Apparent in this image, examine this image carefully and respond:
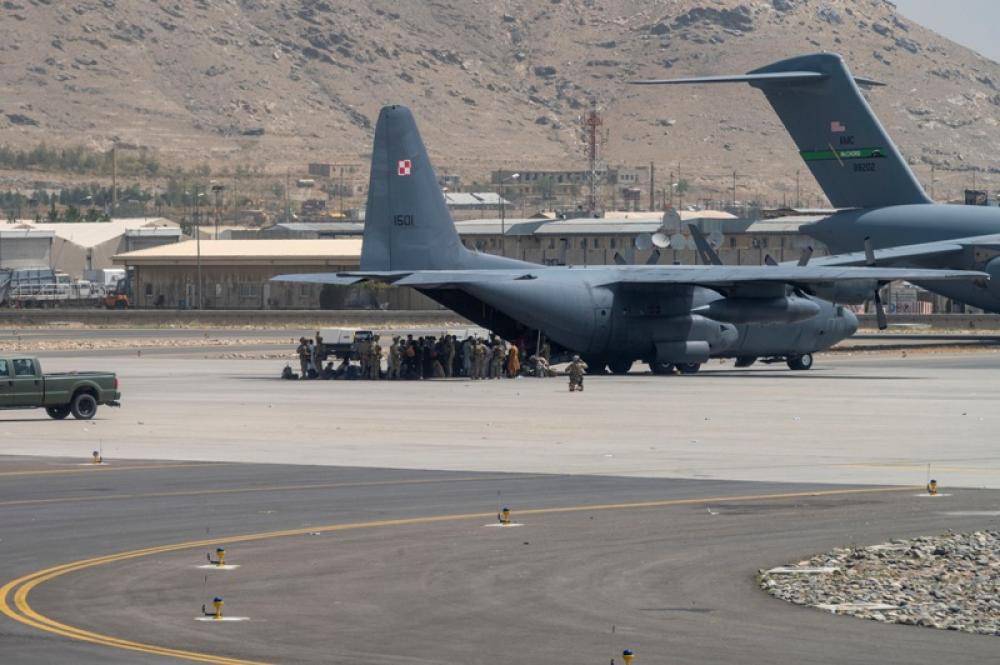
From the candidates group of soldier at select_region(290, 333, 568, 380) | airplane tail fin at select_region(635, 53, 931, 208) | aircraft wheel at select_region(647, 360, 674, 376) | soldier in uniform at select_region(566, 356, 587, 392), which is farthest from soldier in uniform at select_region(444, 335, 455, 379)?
airplane tail fin at select_region(635, 53, 931, 208)

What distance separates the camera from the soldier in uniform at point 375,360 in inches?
2183

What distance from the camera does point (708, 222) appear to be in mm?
117750

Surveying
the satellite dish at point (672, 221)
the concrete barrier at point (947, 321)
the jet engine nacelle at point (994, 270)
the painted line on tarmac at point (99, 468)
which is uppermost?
the satellite dish at point (672, 221)

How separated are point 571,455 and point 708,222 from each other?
285 ft

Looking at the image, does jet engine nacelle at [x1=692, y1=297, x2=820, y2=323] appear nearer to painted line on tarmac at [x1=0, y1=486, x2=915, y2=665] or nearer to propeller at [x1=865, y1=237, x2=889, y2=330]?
propeller at [x1=865, y1=237, x2=889, y2=330]

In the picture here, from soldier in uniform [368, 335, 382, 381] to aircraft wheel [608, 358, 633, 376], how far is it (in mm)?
7788

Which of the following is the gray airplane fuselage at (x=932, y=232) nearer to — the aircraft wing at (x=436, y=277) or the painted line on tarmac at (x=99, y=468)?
the aircraft wing at (x=436, y=277)

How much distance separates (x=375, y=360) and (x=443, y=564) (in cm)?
3662

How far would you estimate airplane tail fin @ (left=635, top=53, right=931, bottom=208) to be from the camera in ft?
237

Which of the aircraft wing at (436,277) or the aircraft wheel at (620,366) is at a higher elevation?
the aircraft wing at (436,277)

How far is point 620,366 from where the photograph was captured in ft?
192

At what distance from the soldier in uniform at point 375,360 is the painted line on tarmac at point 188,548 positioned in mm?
30376

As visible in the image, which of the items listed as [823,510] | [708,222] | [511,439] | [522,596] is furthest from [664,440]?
[708,222]

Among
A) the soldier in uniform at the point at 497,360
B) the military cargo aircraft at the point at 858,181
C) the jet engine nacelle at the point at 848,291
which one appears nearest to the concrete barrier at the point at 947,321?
the military cargo aircraft at the point at 858,181
